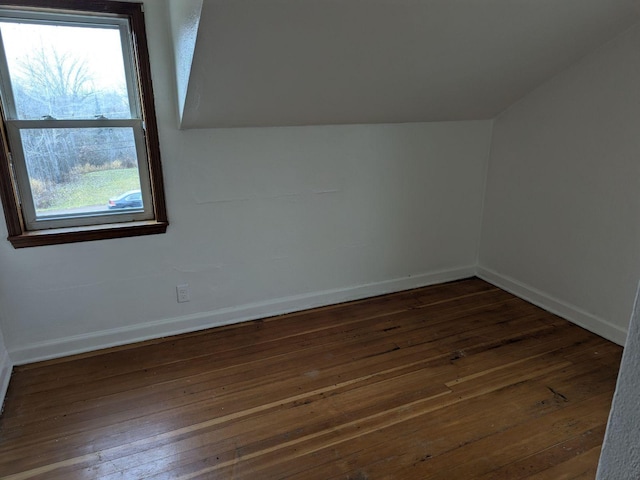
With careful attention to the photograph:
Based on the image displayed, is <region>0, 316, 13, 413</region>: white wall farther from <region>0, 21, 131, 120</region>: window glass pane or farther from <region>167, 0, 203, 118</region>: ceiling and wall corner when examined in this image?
<region>167, 0, 203, 118</region>: ceiling and wall corner

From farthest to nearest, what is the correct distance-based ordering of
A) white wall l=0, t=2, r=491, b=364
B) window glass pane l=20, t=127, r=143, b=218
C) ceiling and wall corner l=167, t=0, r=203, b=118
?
white wall l=0, t=2, r=491, b=364 < window glass pane l=20, t=127, r=143, b=218 < ceiling and wall corner l=167, t=0, r=203, b=118

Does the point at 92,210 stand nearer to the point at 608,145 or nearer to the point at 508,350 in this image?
the point at 508,350

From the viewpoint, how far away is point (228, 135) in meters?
2.52

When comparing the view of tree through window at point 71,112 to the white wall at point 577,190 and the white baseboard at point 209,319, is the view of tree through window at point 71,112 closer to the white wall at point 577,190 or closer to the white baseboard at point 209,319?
the white baseboard at point 209,319

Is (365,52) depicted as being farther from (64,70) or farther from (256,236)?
(64,70)

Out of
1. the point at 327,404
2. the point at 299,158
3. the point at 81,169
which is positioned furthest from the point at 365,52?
the point at 327,404

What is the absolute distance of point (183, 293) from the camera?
2.66 meters

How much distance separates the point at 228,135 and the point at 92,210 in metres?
0.88

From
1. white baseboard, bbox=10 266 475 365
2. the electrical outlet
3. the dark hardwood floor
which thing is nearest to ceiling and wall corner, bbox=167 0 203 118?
the electrical outlet

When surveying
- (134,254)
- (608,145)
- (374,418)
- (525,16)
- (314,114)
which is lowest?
(374,418)

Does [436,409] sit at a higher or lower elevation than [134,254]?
lower

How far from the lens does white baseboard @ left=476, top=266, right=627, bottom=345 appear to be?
2.59 metres

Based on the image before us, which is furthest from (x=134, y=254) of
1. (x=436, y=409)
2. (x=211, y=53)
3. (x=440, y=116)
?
(x=440, y=116)

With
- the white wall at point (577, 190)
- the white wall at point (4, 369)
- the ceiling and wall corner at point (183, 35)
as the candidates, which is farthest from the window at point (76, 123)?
the white wall at point (577, 190)
